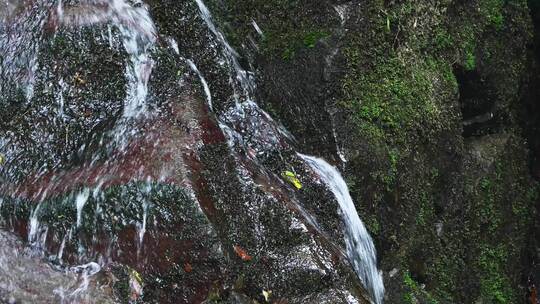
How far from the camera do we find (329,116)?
4461 mm

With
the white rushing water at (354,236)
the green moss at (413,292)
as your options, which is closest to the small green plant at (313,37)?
the white rushing water at (354,236)

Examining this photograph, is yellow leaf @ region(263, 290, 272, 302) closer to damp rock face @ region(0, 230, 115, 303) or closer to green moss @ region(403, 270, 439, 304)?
damp rock face @ region(0, 230, 115, 303)

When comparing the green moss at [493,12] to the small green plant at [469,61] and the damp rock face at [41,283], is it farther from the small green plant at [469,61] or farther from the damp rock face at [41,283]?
the damp rock face at [41,283]

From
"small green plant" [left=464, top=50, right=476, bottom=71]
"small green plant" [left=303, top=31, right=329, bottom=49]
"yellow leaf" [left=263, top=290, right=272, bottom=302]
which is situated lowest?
"yellow leaf" [left=263, top=290, right=272, bottom=302]

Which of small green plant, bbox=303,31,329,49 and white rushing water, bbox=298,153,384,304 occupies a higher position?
small green plant, bbox=303,31,329,49

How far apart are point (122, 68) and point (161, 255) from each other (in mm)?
1293

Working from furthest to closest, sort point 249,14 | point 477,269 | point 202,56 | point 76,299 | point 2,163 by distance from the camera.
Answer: point 477,269 → point 249,14 → point 202,56 → point 2,163 → point 76,299

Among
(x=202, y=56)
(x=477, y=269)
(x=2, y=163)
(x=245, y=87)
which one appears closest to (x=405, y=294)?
(x=477, y=269)

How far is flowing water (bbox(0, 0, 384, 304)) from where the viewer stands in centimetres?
354

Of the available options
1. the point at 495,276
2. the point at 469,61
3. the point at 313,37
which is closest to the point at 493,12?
the point at 469,61

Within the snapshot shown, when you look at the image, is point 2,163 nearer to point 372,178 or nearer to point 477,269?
point 372,178

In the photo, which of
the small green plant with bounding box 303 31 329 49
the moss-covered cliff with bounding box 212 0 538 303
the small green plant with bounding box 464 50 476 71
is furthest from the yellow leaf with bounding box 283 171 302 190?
the small green plant with bounding box 464 50 476 71

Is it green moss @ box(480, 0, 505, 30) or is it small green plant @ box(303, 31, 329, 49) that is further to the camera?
green moss @ box(480, 0, 505, 30)

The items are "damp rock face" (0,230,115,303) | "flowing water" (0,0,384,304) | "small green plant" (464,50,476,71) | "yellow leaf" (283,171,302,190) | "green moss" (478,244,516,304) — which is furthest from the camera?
"green moss" (478,244,516,304)
